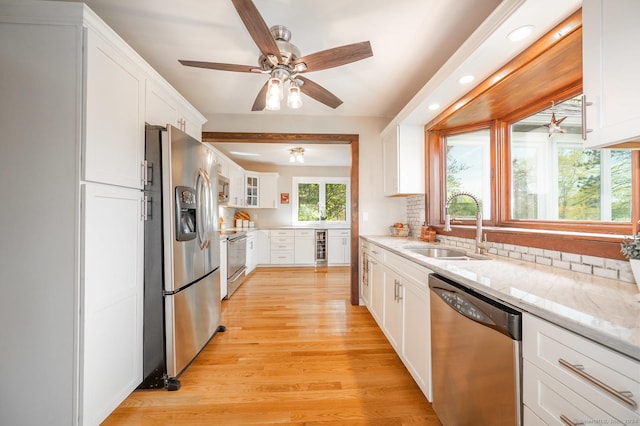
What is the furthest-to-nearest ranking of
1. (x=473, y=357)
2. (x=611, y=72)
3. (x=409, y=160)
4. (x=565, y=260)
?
1. (x=409, y=160)
2. (x=565, y=260)
3. (x=473, y=357)
4. (x=611, y=72)

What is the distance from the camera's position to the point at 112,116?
1.37 metres

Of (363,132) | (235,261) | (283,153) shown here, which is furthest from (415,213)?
(283,153)

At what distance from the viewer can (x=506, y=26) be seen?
1190mm

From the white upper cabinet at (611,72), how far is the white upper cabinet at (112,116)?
221cm

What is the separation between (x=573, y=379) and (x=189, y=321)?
6.81 feet

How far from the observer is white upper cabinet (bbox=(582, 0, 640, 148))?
2.63ft

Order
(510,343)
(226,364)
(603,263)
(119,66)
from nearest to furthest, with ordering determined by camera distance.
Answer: (510,343) < (603,263) < (119,66) < (226,364)

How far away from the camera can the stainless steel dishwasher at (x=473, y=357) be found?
0.85m

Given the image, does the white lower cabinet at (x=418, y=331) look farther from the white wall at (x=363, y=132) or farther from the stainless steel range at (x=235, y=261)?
the stainless steel range at (x=235, y=261)

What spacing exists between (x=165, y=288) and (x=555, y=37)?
8.75 feet

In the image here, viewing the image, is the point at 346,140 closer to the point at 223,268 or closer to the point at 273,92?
the point at 273,92

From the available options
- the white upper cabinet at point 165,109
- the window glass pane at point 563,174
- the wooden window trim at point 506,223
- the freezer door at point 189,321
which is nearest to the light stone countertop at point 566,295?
the wooden window trim at point 506,223

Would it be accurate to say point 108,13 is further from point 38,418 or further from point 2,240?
point 38,418

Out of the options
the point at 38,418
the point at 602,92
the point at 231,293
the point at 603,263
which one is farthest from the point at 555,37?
the point at 231,293
